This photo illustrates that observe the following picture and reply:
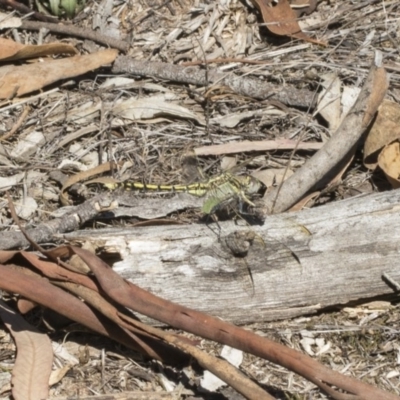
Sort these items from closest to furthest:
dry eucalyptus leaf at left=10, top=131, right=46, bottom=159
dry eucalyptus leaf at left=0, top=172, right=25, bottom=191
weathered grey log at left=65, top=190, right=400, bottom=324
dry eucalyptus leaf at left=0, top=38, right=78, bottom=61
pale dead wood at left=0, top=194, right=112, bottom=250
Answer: weathered grey log at left=65, top=190, right=400, bottom=324, pale dead wood at left=0, top=194, right=112, bottom=250, dry eucalyptus leaf at left=0, top=172, right=25, bottom=191, dry eucalyptus leaf at left=10, top=131, right=46, bottom=159, dry eucalyptus leaf at left=0, top=38, right=78, bottom=61

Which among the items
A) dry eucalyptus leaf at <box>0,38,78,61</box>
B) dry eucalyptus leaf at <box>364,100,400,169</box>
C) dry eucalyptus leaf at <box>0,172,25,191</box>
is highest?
dry eucalyptus leaf at <box>0,38,78,61</box>

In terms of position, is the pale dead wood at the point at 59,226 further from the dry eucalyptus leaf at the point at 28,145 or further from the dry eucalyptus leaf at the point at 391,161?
the dry eucalyptus leaf at the point at 391,161

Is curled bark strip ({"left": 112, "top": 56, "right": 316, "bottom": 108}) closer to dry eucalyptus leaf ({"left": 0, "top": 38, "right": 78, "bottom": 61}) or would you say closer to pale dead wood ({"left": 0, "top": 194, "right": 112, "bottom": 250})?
dry eucalyptus leaf ({"left": 0, "top": 38, "right": 78, "bottom": 61})

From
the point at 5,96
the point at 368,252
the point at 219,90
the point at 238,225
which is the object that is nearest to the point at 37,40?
the point at 5,96

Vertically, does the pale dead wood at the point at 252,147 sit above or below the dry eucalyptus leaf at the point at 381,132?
below

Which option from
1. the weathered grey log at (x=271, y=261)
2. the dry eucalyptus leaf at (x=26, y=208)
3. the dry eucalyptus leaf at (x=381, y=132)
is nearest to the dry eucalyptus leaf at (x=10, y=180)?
the dry eucalyptus leaf at (x=26, y=208)

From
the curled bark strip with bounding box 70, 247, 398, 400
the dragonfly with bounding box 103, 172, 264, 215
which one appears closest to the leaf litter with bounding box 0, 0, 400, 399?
the dragonfly with bounding box 103, 172, 264, 215
